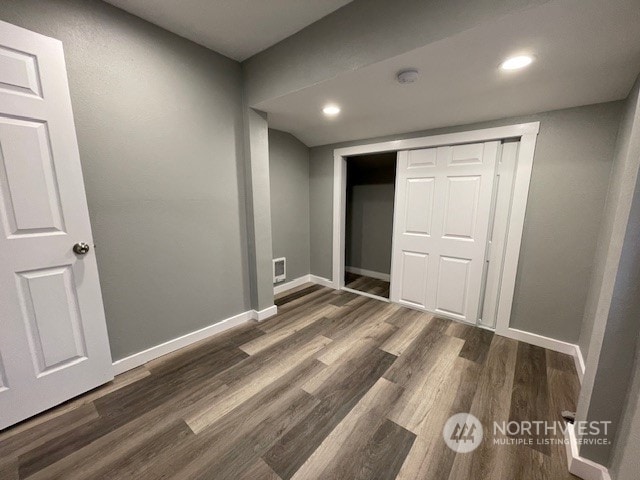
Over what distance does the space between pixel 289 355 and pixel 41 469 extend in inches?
55.2

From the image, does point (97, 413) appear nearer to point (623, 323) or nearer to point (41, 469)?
point (41, 469)

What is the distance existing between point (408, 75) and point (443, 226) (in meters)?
1.58

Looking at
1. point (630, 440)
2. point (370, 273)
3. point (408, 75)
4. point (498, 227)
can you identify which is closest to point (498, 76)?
point (408, 75)

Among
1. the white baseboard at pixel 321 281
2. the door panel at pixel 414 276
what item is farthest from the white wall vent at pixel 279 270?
the door panel at pixel 414 276

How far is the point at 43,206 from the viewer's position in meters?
1.40

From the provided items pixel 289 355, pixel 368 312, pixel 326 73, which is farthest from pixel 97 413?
pixel 326 73

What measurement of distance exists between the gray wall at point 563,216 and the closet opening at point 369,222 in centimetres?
173

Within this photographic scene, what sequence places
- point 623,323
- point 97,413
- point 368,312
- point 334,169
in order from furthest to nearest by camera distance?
1. point 334,169
2. point 368,312
3. point 97,413
4. point 623,323

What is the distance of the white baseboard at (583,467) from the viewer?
1.10 meters

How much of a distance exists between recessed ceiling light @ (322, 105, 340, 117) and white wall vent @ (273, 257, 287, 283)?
1.91 meters

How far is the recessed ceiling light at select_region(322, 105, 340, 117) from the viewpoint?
2209 millimetres

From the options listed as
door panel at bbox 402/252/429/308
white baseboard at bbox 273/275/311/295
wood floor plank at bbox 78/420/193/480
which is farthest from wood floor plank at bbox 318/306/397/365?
white baseboard at bbox 273/275/311/295

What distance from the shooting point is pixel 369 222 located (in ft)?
13.9

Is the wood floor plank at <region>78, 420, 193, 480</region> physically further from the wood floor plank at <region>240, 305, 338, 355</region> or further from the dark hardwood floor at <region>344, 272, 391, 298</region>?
the dark hardwood floor at <region>344, 272, 391, 298</region>
